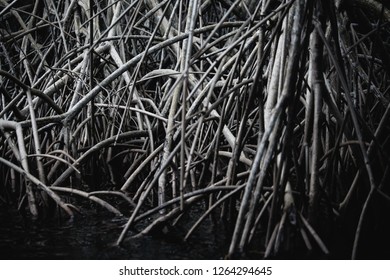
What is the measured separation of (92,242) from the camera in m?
2.31

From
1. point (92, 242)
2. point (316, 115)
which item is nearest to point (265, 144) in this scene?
point (316, 115)

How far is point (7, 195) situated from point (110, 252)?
118 centimetres

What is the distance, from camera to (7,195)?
3.09m

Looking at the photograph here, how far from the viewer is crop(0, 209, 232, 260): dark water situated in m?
2.14

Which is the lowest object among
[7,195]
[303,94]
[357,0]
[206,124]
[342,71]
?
[7,195]

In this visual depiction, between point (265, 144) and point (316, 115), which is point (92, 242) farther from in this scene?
point (316, 115)

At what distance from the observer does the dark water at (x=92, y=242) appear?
2.14 m

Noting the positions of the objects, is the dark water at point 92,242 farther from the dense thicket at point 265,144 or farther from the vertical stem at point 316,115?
the vertical stem at point 316,115

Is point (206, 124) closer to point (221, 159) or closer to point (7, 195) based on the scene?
point (221, 159)

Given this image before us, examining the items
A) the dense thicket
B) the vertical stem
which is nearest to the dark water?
the dense thicket
